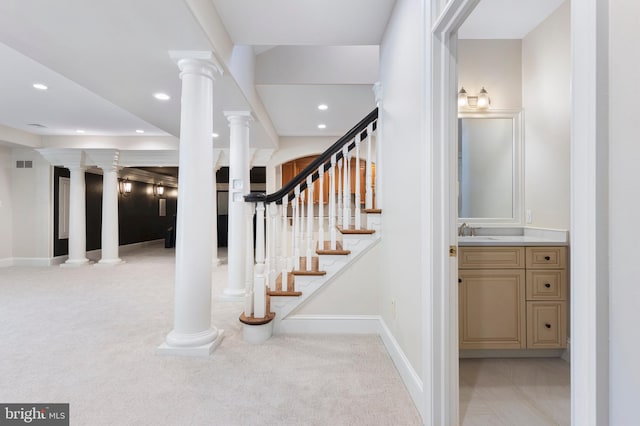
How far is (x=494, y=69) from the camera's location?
2.78 metres

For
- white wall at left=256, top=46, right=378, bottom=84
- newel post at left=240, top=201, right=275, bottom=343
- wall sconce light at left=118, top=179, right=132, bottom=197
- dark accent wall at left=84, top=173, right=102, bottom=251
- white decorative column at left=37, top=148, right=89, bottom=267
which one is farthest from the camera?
wall sconce light at left=118, top=179, right=132, bottom=197

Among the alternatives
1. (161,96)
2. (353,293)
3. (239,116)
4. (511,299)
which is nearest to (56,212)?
(161,96)

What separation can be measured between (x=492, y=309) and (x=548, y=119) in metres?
1.59

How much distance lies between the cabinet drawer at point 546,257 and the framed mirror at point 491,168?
0.54 meters

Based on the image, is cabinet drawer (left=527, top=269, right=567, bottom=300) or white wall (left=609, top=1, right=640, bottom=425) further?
cabinet drawer (left=527, top=269, right=567, bottom=300)

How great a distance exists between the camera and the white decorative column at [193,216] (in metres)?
2.34

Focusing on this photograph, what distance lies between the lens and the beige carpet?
1.64 meters

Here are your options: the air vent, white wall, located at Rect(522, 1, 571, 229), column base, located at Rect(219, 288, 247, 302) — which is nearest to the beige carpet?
column base, located at Rect(219, 288, 247, 302)

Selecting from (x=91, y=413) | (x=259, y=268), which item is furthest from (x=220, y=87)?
(x=91, y=413)

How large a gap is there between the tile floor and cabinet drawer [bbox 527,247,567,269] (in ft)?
2.32

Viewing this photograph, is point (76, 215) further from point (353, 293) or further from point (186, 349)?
point (353, 293)

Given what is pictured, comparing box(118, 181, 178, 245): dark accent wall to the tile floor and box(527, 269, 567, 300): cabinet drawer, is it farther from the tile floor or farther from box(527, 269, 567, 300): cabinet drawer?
box(527, 269, 567, 300): cabinet drawer

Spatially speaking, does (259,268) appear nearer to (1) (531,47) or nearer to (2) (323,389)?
(2) (323,389)

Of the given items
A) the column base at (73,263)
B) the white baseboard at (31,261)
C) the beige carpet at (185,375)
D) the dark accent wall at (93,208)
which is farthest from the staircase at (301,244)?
the dark accent wall at (93,208)
